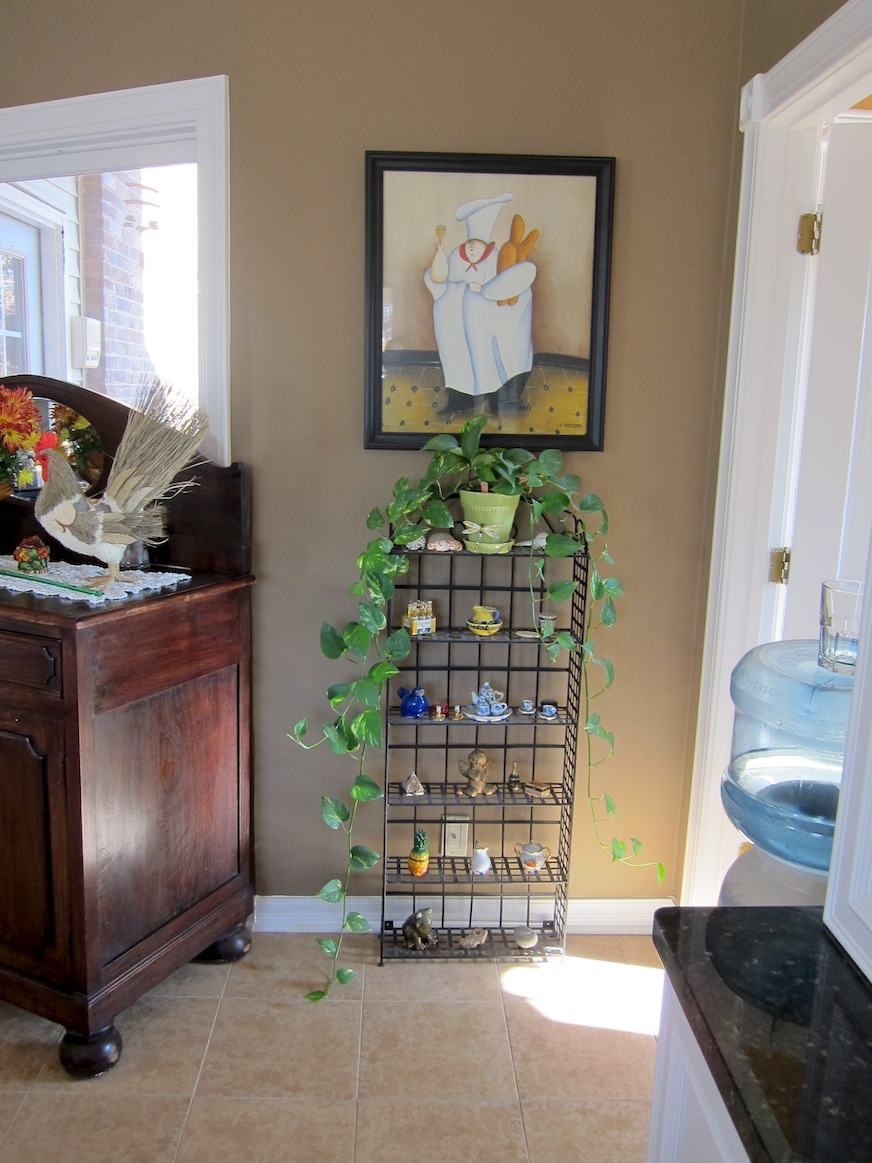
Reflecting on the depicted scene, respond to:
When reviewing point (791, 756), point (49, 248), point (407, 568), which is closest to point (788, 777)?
point (791, 756)

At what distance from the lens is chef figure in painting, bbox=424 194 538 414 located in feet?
7.01

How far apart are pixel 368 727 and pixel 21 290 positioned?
1.52 m

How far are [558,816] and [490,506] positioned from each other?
930 millimetres

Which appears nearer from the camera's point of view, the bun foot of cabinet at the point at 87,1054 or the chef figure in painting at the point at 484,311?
the bun foot of cabinet at the point at 87,1054

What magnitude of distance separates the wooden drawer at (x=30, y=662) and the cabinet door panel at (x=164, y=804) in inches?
5.2

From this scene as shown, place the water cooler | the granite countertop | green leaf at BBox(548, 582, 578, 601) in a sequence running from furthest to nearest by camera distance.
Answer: green leaf at BBox(548, 582, 578, 601) → the water cooler → the granite countertop

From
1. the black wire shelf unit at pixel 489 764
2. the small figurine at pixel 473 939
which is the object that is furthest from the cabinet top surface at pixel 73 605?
the small figurine at pixel 473 939

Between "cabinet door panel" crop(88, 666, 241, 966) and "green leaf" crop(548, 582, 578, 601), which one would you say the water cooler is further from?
"cabinet door panel" crop(88, 666, 241, 966)

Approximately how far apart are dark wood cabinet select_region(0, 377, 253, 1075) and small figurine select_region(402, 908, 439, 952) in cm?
50

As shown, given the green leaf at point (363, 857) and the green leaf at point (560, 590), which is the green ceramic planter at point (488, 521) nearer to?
the green leaf at point (560, 590)

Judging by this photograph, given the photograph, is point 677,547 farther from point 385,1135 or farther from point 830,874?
point 385,1135

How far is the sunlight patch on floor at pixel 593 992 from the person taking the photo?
A: 6.95ft

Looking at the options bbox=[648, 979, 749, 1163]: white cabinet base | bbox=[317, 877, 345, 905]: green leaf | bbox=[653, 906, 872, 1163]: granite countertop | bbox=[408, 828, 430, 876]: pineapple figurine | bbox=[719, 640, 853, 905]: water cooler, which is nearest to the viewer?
bbox=[653, 906, 872, 1163]: granite countertop

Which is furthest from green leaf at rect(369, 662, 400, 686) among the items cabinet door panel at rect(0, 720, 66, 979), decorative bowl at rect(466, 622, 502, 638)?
cabinet door panel at rect(0, 720, 66, 979)
